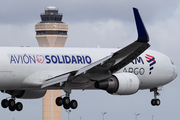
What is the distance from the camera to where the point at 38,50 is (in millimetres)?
46188

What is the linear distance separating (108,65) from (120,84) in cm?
246

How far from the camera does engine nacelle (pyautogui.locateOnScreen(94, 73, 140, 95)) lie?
44125 millimetres

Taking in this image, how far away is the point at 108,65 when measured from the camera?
139 ft

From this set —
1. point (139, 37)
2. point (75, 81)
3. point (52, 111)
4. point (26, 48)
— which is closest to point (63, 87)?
point (75, 81)

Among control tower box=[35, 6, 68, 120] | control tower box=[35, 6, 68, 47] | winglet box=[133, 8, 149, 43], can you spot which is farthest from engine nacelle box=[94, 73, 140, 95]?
control tower box=[35, 6, 68, 47]

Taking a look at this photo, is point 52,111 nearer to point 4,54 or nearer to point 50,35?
point 50,35

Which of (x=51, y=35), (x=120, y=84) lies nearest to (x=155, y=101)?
(x=120, y=84)

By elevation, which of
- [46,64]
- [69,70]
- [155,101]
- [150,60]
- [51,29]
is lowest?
[155,101]

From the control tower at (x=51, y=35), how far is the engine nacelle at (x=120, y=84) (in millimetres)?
123731

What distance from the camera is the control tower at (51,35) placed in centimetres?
17012

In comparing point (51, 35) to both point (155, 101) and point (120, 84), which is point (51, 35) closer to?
point (155, 101)

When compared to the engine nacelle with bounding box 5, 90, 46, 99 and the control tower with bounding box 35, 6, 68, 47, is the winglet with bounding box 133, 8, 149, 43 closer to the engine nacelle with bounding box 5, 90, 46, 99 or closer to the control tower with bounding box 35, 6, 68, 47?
the engine nacelle with bounding box 5, 90, 46, 99

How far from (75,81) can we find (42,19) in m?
132

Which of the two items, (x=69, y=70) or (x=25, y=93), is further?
(x=25, y=93)
